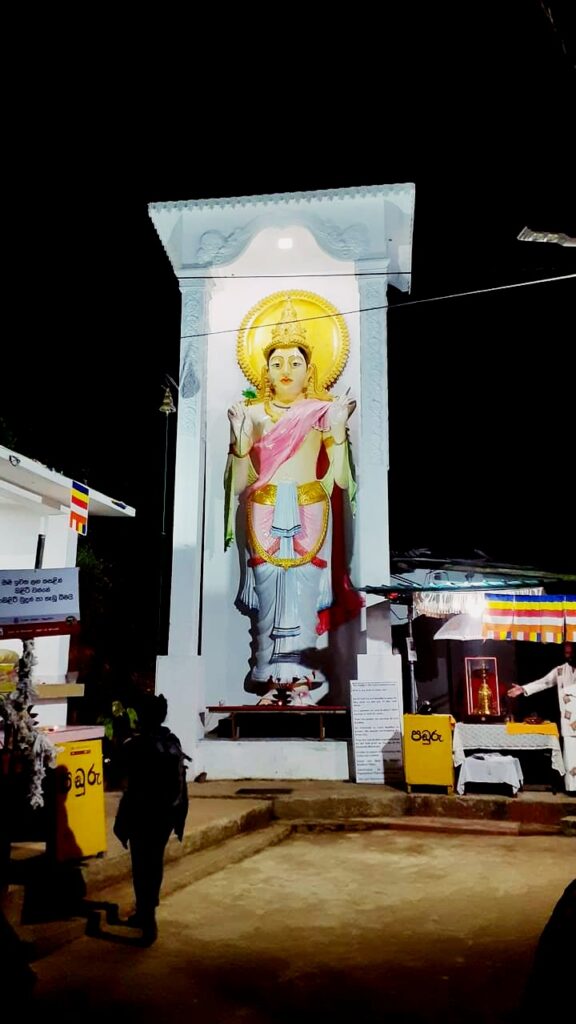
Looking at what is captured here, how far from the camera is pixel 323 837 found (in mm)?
8797

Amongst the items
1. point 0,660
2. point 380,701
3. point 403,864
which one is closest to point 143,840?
point 403,864

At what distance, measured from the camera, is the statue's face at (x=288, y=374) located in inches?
553

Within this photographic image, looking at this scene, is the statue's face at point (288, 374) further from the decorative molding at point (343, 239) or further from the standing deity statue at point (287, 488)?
the decorative molding at point (343, 239)

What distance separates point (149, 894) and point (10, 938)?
2.46 meters

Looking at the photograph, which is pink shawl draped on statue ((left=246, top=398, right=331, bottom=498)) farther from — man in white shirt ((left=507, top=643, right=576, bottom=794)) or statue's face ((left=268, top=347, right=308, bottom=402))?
man in white shirt ((left=507, top=643, right=576, bottom=794))

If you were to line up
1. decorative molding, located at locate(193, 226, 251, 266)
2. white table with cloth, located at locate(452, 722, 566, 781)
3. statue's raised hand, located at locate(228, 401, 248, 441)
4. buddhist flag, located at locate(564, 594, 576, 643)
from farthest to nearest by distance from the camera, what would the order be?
decorative molding, located at locate(193, 226, 251, 266) → statue's raised hand, located at locate(228, 401, 248, 441) → buddhist flag, located at locate(564, 594, 576, 643) → white table with cloth, located at locate(452, 722, 566, 781)

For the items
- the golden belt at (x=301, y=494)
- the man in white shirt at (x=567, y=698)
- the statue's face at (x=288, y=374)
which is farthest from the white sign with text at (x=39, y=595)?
the statue's face at (x=288, y=374)

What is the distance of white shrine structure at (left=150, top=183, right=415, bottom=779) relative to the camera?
11617 mm

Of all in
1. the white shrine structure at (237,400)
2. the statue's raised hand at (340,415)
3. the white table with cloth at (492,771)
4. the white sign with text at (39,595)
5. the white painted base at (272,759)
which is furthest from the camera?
the statue's raised hand at (340,415)

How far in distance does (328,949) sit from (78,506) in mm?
6672

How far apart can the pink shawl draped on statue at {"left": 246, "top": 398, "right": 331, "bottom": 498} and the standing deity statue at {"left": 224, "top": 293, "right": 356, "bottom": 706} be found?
19mm

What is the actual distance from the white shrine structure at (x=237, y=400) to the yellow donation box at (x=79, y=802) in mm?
5840

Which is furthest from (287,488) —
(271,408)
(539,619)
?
(539,619)

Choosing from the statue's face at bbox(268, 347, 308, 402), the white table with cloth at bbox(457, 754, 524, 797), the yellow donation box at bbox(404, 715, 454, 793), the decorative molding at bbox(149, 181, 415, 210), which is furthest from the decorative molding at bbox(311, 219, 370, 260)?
the white table with cloth at bbox(457, 754, 524, 797)
